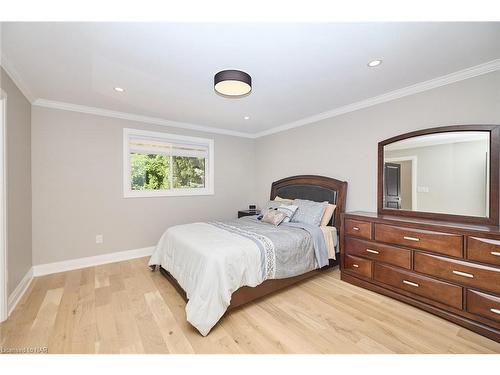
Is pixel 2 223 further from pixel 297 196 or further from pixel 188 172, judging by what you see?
pixel 297 196

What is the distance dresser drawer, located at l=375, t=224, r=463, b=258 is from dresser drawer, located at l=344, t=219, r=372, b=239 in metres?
0.09

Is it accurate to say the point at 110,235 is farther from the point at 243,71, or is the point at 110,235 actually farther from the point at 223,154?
the point at 243,71

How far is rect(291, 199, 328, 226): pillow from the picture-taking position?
3.17 metres

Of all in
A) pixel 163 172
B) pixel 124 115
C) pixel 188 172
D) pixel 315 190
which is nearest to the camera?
pixel 124 115

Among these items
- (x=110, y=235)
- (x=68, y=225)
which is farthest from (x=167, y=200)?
(x=68, y=225)

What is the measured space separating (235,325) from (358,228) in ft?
5.97

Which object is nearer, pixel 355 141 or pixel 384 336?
pixel 384 336

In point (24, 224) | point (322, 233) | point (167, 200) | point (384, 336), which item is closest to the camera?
point (384, 336)

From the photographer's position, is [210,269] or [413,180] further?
[413,180]

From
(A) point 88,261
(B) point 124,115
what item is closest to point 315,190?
(B) point 124,115

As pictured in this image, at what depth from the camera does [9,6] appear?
1.26 m

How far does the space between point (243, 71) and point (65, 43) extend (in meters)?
1.53

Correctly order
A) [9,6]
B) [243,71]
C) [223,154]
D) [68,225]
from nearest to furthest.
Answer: [9,6]
[243,71]
[68,225]
[223,154]

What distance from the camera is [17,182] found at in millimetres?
2410
